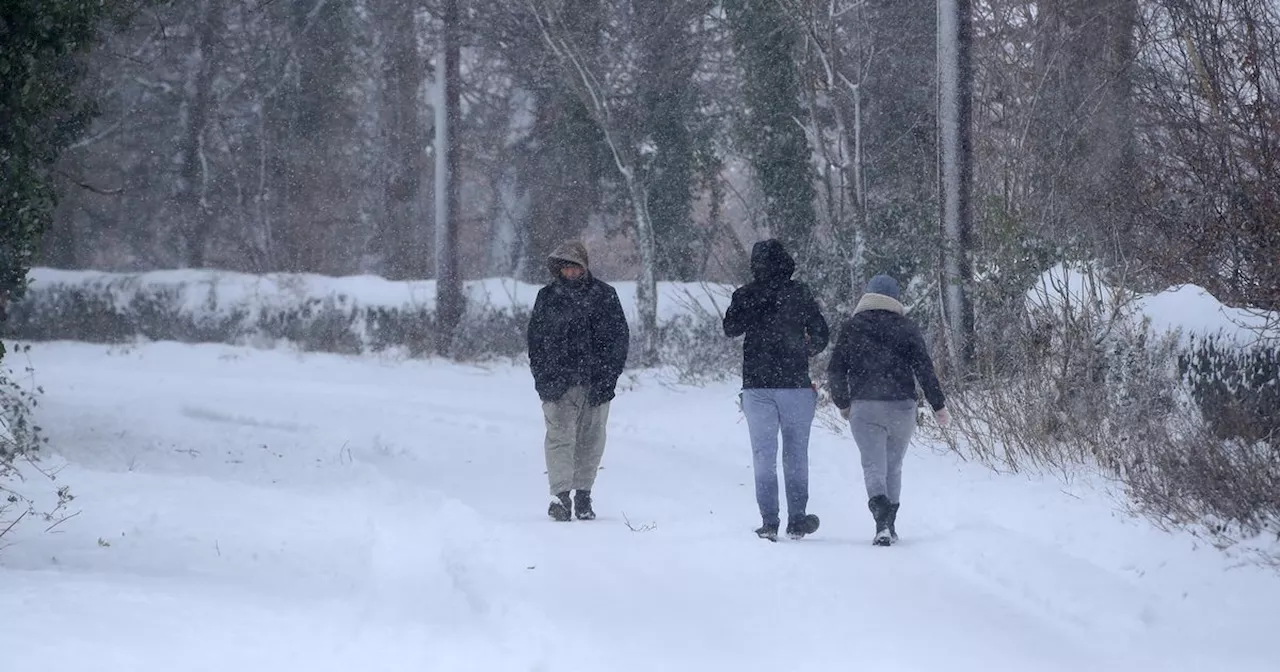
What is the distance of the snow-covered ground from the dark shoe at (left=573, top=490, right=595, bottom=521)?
0.09 metres

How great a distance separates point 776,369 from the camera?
862cm

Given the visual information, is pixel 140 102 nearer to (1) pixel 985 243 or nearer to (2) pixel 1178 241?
(1) pixel 985 243

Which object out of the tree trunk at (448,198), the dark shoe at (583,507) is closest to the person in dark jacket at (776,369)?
the dark shoe at (583,507)

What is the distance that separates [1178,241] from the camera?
977cm

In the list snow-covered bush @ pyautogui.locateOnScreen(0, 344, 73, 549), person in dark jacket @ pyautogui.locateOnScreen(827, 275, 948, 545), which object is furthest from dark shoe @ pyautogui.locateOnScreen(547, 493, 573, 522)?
snow-covered bush @ pyautogui.locateOnScreen(0, 344, 73, 549)

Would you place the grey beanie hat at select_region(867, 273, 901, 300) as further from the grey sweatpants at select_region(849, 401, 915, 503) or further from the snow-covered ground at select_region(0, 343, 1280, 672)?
the snow-covered ground at select_region(0, 343, 1280, 672)

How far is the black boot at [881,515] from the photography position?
852cm

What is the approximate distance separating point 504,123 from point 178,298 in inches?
393

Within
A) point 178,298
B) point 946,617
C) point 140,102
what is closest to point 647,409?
point 946,617

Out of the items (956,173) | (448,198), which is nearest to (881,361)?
(956,173)

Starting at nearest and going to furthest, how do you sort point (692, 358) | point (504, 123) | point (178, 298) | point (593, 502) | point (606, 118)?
point (593, 502)
point (692, 358)
point (606, 118)
point (178, 298)
point (504, 123)

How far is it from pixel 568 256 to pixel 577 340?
1.99 feet

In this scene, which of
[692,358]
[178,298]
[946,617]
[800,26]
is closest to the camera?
[946,617]

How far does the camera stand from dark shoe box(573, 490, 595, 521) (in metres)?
9.79
